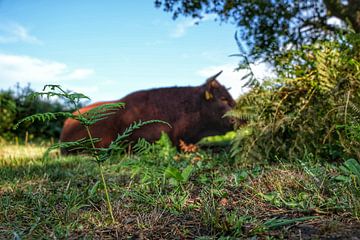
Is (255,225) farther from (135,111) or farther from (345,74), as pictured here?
(135,111)

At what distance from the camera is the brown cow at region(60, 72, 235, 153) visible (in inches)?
252

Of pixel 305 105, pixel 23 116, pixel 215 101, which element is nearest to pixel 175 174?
pixel 305 105

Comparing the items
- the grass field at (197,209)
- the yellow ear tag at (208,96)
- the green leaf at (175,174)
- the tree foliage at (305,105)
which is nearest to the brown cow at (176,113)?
the yellow ear tag at (208,96)

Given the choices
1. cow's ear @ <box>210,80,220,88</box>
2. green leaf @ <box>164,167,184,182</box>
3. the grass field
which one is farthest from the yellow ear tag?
green leaf @ <box>164,167,184,182</box>

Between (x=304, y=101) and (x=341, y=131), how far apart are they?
481 millimetres

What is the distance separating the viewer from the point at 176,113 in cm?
650

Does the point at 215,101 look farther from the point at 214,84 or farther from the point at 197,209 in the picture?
the point at 197,209

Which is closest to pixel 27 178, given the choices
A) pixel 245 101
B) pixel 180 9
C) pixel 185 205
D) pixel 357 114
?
pixel 185 205

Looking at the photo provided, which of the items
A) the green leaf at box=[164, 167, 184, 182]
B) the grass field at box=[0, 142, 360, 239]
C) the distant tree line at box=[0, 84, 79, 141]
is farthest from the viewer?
the distant tree line at box=[0, 84, 79, 141]

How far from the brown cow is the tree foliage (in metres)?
2.77

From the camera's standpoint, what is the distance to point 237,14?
635cm

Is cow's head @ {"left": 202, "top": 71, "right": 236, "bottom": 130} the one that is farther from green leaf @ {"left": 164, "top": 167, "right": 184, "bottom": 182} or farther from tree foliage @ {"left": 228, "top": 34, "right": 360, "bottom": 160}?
green leaf @ {"left": 164, "top": 167, "right": 184, "bottom": 182}

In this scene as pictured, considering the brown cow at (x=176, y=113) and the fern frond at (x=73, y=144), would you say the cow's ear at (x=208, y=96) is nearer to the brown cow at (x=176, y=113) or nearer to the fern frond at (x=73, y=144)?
the brown cow at (x=176, y=113)

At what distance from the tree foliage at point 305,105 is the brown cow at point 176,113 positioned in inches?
109
